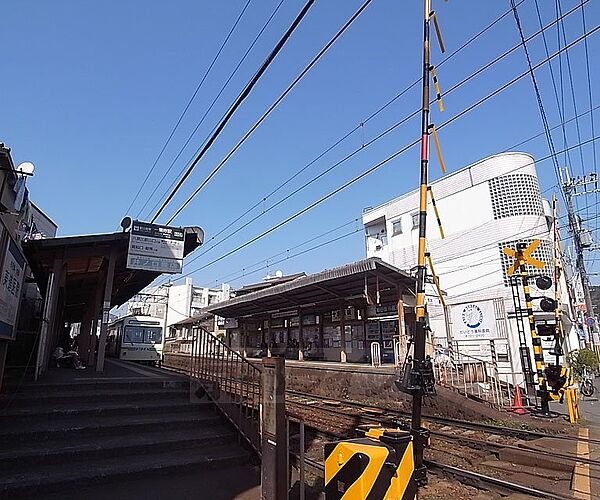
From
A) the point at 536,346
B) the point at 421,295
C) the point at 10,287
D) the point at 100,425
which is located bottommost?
the point at 100,425

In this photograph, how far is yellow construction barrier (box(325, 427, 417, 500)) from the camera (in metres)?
3.13

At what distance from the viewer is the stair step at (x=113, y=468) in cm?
422

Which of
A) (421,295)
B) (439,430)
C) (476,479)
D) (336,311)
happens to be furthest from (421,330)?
(336,311)

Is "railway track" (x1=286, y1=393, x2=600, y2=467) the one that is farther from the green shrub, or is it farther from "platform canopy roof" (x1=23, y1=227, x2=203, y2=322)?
the green shrub

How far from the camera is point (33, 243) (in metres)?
7.99

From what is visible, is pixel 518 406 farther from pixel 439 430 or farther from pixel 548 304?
pixel 439 430

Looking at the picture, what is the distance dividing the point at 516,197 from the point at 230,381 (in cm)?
2149

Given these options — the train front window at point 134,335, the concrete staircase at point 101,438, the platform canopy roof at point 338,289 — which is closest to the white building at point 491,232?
the platform canopy roof at point 338,289

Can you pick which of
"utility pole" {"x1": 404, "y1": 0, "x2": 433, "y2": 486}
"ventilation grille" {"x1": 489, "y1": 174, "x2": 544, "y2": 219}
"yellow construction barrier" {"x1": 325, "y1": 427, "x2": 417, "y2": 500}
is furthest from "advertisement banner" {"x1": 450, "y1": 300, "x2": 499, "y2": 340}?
"yellow construction barrier" {"x1": 325, "y1": 427, "x2": 417, "y2": 500}

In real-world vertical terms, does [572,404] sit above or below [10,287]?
below

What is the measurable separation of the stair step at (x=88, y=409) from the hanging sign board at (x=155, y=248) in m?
3.67

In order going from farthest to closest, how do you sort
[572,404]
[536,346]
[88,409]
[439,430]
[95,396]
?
[536,346] → [572,404] → [439,430] → [95,396] → [88,409]

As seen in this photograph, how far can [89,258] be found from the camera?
1071 centimetres

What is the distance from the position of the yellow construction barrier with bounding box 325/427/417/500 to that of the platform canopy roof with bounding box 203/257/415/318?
11.0 meters
